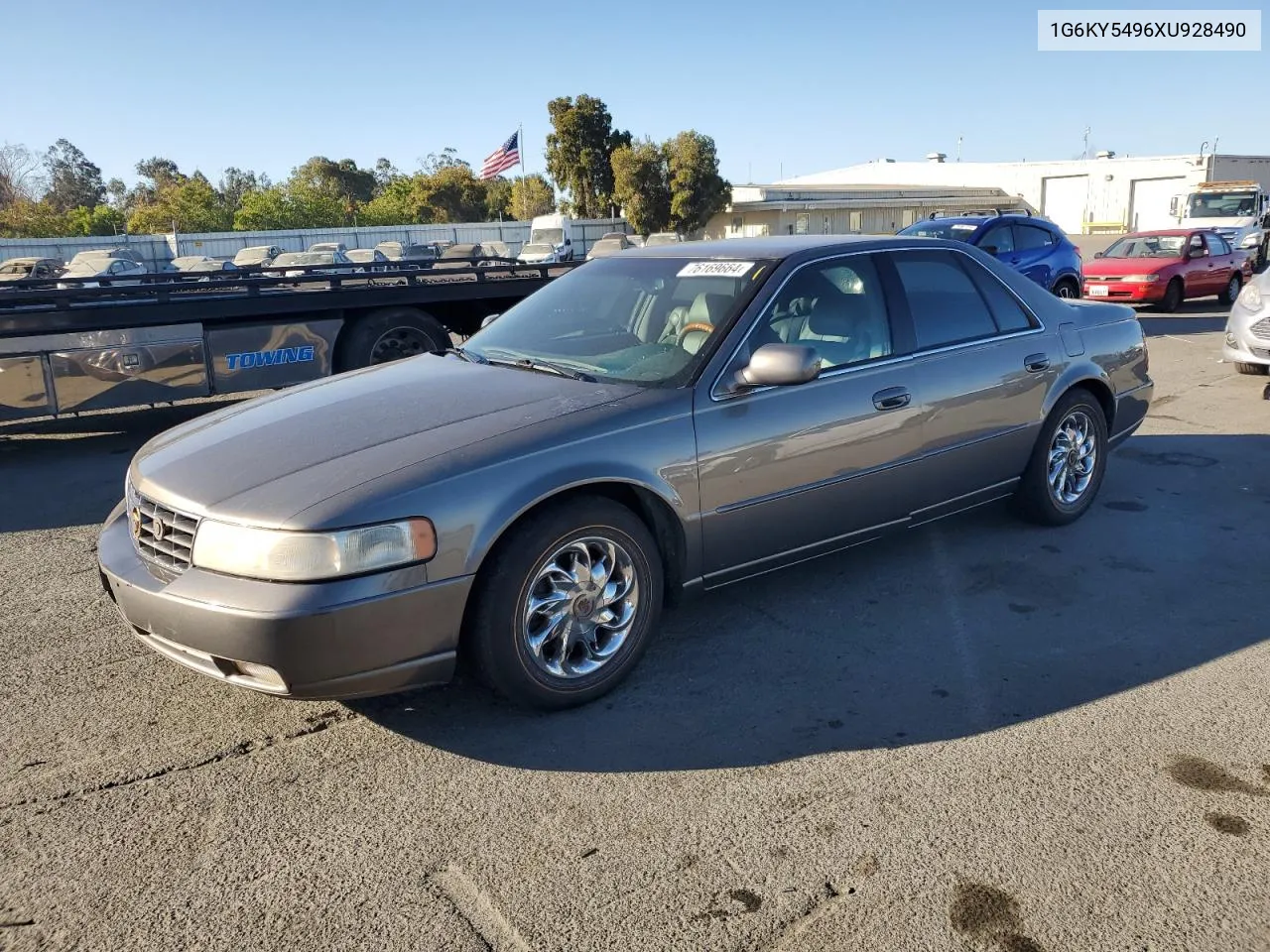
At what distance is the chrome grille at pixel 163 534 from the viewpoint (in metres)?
3.20

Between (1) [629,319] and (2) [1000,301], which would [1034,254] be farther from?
(1) [629,319]

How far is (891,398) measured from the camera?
4328 millimetres

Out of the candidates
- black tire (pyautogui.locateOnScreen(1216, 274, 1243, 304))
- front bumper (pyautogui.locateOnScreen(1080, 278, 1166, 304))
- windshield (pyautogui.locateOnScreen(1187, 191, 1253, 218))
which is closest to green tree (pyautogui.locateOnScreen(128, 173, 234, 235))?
windshield (pyautogui.locateOnScreen(1187, 191, 1253, 218))

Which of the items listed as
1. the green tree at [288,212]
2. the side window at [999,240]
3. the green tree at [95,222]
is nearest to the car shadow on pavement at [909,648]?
the side window at [999,240]

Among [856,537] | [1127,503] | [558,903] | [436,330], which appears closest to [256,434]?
[558,903]

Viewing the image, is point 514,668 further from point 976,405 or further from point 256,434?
point 976,405

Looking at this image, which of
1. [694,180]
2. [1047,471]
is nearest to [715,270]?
[1047,471]

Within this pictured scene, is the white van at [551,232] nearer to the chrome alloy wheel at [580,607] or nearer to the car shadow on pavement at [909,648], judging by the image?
the car shadow on pavement at [909,648]

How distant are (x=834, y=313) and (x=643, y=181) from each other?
51.3 metres

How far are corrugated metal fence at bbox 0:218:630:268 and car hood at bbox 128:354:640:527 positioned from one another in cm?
3651

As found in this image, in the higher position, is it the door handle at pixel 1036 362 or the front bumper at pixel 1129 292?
the door handle at pixel 1036 362

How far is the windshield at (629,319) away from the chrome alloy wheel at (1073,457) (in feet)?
7.09

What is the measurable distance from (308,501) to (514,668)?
86 centimetres

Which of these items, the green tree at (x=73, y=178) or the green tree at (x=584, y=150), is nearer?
the green tree at (x=584, y=150)
